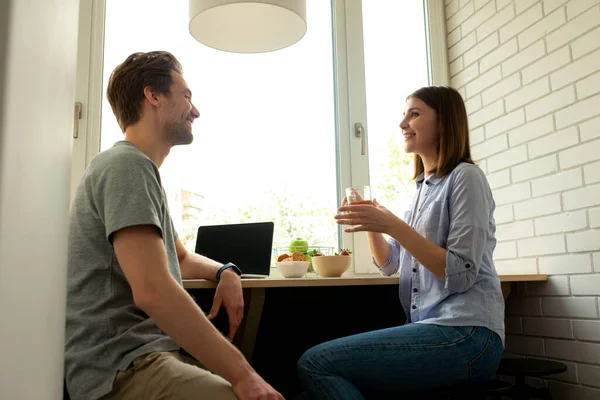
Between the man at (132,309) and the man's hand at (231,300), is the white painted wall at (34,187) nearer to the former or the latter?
the man at (132,309)

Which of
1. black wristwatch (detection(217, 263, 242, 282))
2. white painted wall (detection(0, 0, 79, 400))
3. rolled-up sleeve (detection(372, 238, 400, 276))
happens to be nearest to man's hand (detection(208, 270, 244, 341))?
black wristwatch (detection(217, 263, 242, 282))

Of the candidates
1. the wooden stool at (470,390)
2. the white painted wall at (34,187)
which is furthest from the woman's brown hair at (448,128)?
the white painted wall at (34,187)

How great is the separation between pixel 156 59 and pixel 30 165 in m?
1.28

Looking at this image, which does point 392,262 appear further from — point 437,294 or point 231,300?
point 231,300

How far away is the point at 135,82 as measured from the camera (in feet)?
4.50

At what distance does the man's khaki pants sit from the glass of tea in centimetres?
86

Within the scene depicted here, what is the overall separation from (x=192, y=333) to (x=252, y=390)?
136 millimetres

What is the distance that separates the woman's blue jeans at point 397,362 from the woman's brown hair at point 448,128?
1.80 ft

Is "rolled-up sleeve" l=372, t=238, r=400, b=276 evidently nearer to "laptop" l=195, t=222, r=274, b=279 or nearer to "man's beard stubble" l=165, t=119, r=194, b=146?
"laptop" l=195, t=222, r=274, b=279

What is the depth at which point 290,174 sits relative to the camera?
8.68ft

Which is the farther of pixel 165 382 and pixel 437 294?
pixel 437 294

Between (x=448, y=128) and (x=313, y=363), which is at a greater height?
(x=448, y=128)

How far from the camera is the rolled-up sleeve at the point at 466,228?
1.56 meters

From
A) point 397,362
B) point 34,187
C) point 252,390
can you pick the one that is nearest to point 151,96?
point 252,390
